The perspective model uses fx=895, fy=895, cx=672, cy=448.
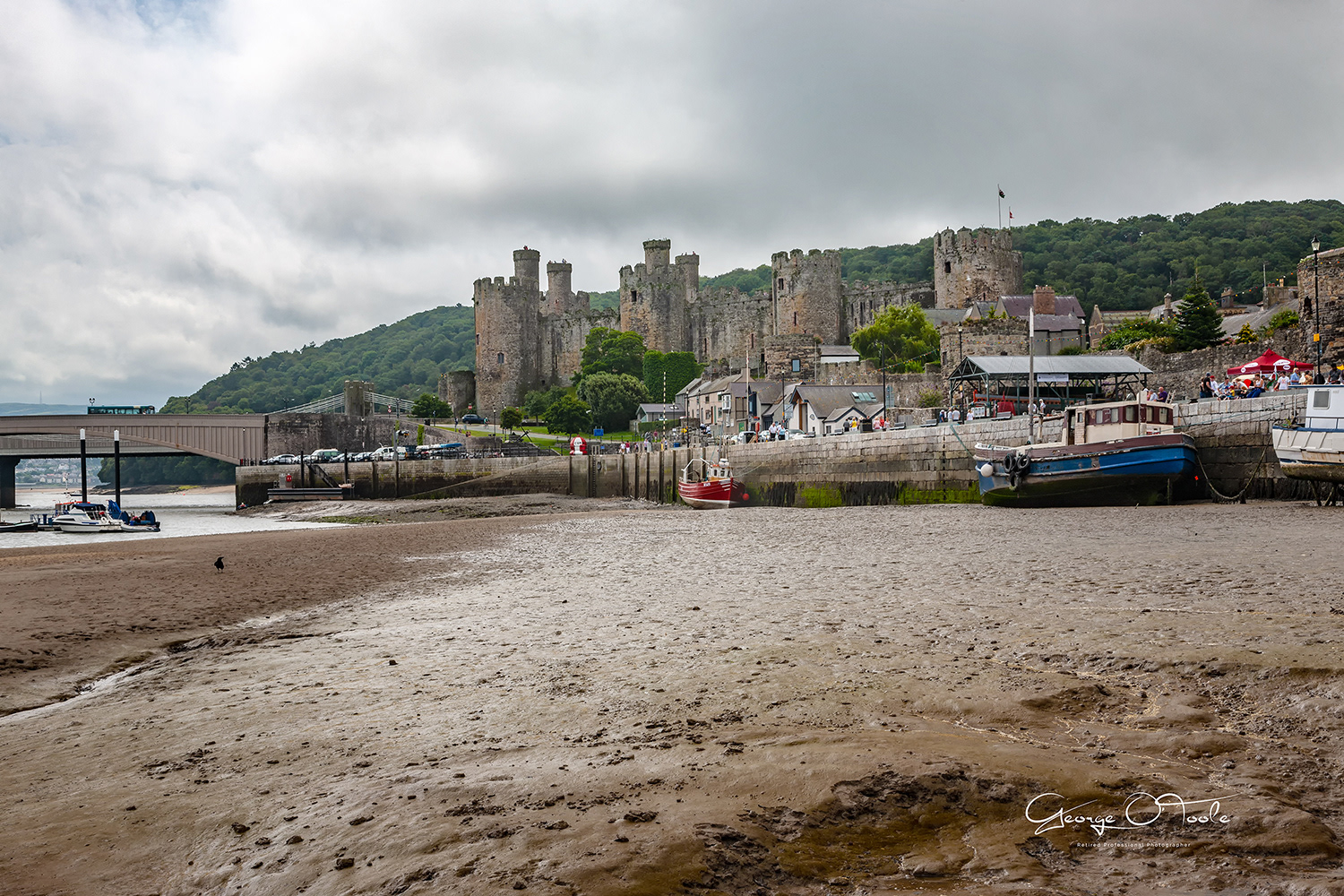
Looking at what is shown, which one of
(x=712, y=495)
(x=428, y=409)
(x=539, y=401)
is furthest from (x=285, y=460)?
(x=712, y=495)

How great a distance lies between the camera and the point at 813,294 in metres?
70.6

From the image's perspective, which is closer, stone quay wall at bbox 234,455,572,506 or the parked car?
stone quay wall at bbox 234,455,572,506

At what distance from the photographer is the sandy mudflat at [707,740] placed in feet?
9.11

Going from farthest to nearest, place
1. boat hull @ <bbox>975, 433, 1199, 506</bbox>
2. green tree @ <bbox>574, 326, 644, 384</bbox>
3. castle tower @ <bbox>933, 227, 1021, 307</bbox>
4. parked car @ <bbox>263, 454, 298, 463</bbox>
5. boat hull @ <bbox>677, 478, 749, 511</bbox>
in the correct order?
green tree @ <bbox>574, 326, 644, 384</bbox>, castle tower @ <bbox>933, 227, 1021, 307</bbox>, parked car @ <bbox>263, 454, 298, 463</bbox>, boat hull @ <bbox>677, 478, 749, 511</bbox>, boat hull @ <bbox>975, 433, 1199, 506</bbox>

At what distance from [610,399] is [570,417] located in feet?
10.6

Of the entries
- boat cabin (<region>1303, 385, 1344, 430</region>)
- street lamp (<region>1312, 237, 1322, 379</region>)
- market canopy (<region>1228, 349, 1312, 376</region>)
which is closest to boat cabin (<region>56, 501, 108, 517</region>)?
boat cabin (<region>1303, 385, 1344, 430</region>)

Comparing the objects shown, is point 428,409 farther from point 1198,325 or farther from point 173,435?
point 1198,325

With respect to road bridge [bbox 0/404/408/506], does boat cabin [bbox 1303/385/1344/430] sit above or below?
below

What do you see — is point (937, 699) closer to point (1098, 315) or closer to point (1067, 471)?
point (1067, 471)

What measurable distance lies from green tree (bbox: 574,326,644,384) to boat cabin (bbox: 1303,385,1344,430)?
189 ft

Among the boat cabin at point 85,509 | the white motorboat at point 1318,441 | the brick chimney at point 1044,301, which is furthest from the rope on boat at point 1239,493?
the brick chimney at point 1044,301

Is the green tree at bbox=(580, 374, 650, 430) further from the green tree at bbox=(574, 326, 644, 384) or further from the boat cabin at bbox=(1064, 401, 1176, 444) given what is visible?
the boat cabin at bbox=(1064, 401, 1176, 444)

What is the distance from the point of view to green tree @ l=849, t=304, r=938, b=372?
182 ft

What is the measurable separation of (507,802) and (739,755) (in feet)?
3.13
